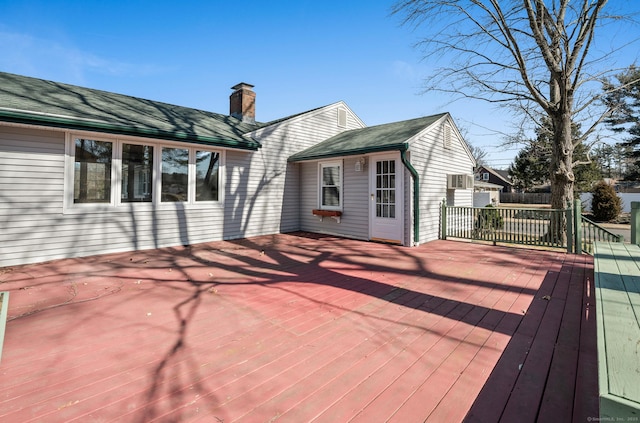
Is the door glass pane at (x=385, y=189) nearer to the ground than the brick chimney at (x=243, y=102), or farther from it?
nearer to the ground

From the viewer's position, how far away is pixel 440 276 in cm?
470

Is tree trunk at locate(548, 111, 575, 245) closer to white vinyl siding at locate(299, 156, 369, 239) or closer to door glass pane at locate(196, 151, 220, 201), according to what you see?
white vinyl siding at locate(299, 156, 369, 239)

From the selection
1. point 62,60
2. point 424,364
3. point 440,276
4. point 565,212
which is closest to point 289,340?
point 424,364

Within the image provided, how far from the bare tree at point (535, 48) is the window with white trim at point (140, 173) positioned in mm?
7413

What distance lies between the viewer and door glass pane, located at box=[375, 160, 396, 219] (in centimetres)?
756

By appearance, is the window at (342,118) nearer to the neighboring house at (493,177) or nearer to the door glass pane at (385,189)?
the door glass pane at (385,189)

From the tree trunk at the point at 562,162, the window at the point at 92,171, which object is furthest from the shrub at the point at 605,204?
the window at the point at 92,171

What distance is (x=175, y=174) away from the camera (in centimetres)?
716

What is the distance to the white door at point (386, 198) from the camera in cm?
740

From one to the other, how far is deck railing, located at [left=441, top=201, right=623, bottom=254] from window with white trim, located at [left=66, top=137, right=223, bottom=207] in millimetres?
6596

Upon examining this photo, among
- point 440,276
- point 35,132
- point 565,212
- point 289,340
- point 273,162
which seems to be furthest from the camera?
point 273,162

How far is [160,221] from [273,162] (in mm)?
3680

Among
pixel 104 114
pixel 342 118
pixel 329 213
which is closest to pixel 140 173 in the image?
pixel 104 114

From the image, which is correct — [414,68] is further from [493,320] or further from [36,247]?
[36,247]
